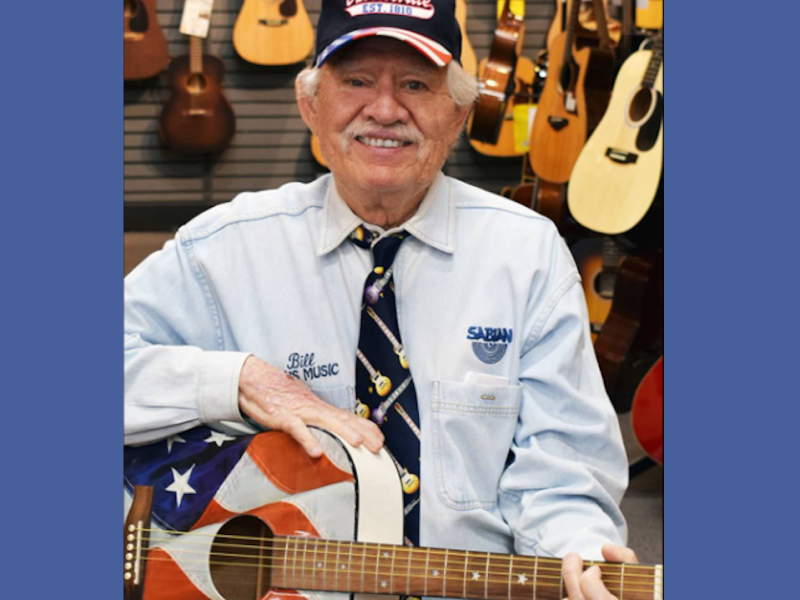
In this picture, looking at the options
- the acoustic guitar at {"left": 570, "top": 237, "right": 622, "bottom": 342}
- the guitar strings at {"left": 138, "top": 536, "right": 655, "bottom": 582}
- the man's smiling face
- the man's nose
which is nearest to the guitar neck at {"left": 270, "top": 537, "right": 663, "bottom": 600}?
the guitar strings at {"left": 138, "top": 536, "right": 655, "bottom": 582}

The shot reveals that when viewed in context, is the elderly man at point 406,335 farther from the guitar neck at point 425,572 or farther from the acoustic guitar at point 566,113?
the acoustic guitar at point 566,113

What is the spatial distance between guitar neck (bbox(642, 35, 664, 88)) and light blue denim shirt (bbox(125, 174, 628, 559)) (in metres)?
0.41

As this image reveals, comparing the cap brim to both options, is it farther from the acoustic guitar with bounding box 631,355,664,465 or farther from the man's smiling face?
the acoustic guitar with bounding box 631,355,664,465

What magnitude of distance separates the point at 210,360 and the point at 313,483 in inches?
13.2

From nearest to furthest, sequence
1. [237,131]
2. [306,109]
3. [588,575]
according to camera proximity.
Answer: [588,575] < [306,109] < [237,131]

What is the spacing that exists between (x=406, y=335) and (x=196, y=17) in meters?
0.85

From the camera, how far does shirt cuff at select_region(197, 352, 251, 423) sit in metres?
2.02

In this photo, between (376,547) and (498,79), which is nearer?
(376,547)

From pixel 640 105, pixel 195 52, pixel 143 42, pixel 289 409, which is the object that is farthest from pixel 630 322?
pixel 143 42

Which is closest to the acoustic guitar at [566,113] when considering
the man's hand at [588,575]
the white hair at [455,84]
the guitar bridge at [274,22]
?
the white hair at [455,84]

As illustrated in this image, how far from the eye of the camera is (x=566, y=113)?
2260 millimetres

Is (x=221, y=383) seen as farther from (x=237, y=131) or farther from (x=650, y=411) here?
(x=650, y=411)

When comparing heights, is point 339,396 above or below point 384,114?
below
